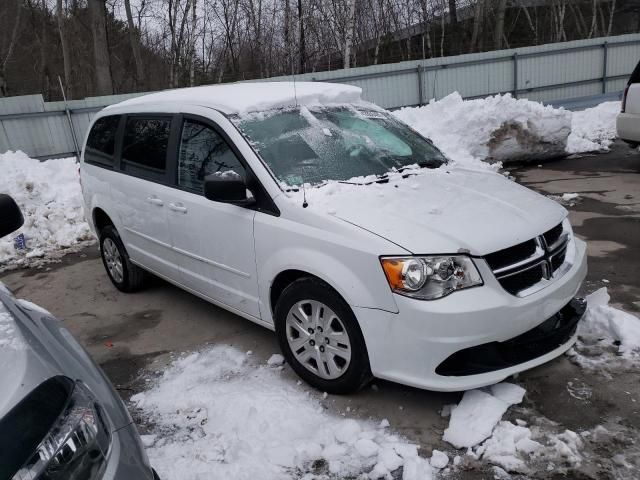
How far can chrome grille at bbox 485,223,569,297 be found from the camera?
2848mm

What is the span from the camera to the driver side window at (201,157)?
3.67 m

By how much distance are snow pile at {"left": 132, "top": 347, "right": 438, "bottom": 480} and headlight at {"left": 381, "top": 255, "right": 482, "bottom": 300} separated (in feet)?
2.62

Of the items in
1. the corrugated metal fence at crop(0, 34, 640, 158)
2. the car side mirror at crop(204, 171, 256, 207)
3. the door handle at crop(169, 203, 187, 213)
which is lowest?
the door handle at crop(169, 203, 187, 213)

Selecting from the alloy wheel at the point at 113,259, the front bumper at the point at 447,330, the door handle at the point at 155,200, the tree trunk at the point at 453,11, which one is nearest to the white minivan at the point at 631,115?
the front bumper at the point at 447,330

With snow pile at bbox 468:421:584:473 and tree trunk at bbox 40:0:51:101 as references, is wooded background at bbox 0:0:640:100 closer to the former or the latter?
tree trunk at bbox 40:0:51:101

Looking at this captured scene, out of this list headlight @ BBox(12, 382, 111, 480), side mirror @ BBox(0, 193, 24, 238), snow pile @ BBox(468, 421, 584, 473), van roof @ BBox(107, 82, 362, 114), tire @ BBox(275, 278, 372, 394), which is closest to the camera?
headlight @ BBox(12, 382, 111, 480)

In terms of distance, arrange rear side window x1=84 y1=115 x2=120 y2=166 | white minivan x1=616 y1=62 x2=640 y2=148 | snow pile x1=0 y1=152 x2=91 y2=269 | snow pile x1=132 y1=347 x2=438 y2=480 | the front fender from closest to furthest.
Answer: snow pile x1=132 y1=347 x2=438 y2=480 < the front fender < rear side window x1=84 y1=115 x2=120 y2=166 < snow pile x1=0 y1=152 x2=91 y2=269 < white minivan x1=616 y1=62 x2=640 y2=148

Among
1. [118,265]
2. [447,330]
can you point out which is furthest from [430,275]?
[118,265]

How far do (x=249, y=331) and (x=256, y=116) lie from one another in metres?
1.67

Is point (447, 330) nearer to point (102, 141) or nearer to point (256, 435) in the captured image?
point (256, 435)

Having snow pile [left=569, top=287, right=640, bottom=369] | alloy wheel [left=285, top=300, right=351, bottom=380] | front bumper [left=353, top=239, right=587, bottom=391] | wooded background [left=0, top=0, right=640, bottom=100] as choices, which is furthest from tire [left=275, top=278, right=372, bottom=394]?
wooded background [left=0, top=0, right=640, bottom=100]

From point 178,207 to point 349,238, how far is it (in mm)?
1647

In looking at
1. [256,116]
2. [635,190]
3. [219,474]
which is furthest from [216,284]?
[635,190]

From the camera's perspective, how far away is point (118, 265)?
211 inches
